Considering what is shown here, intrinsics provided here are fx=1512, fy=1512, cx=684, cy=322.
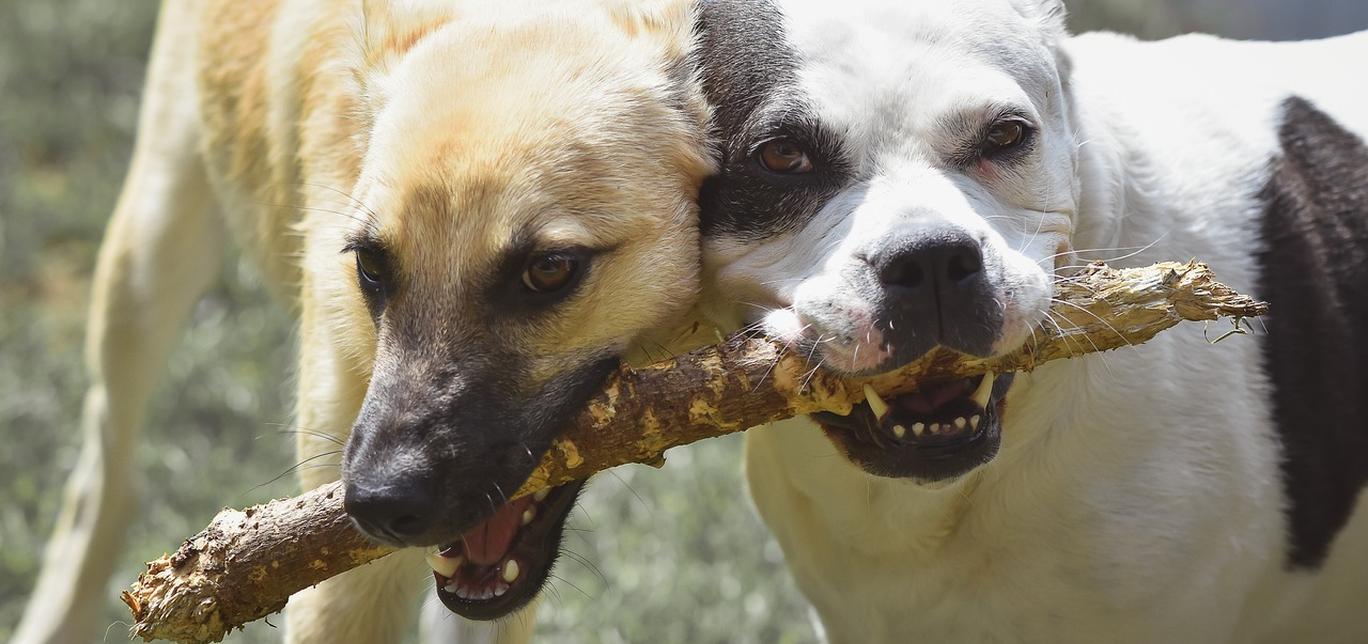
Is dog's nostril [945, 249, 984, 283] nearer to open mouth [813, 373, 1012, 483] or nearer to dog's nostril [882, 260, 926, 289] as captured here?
dog's nostril [882, 260, 926, 289]

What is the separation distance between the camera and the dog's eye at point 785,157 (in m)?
2.77

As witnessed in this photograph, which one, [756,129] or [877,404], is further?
[756,129]

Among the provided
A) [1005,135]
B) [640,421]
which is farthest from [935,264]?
[640,421]

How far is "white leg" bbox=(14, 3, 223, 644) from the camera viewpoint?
4.74m

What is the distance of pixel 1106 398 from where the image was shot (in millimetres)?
3135

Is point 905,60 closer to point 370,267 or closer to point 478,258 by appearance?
point 478,258

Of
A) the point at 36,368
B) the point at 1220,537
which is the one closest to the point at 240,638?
the point at 36,368

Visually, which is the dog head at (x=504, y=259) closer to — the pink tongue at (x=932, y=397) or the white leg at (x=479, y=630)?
the pink tongue at (x=932, y=397)

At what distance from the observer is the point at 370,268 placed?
110 inches

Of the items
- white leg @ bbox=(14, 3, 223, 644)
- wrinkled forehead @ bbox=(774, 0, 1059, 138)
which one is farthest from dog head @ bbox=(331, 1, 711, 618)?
white leg @ bbox=(14, 3, 223, 644)

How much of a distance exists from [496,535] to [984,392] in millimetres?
941

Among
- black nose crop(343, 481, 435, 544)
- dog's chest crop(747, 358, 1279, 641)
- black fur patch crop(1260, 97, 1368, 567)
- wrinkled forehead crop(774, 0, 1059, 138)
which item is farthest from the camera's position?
black fur patch crop(1260, 97, 1368, 567)

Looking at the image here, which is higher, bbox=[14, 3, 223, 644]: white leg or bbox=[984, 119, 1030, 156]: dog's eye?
bbox=[984, 119, 1030, 156]: dog's eye

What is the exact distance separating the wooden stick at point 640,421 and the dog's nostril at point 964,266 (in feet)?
0.55
